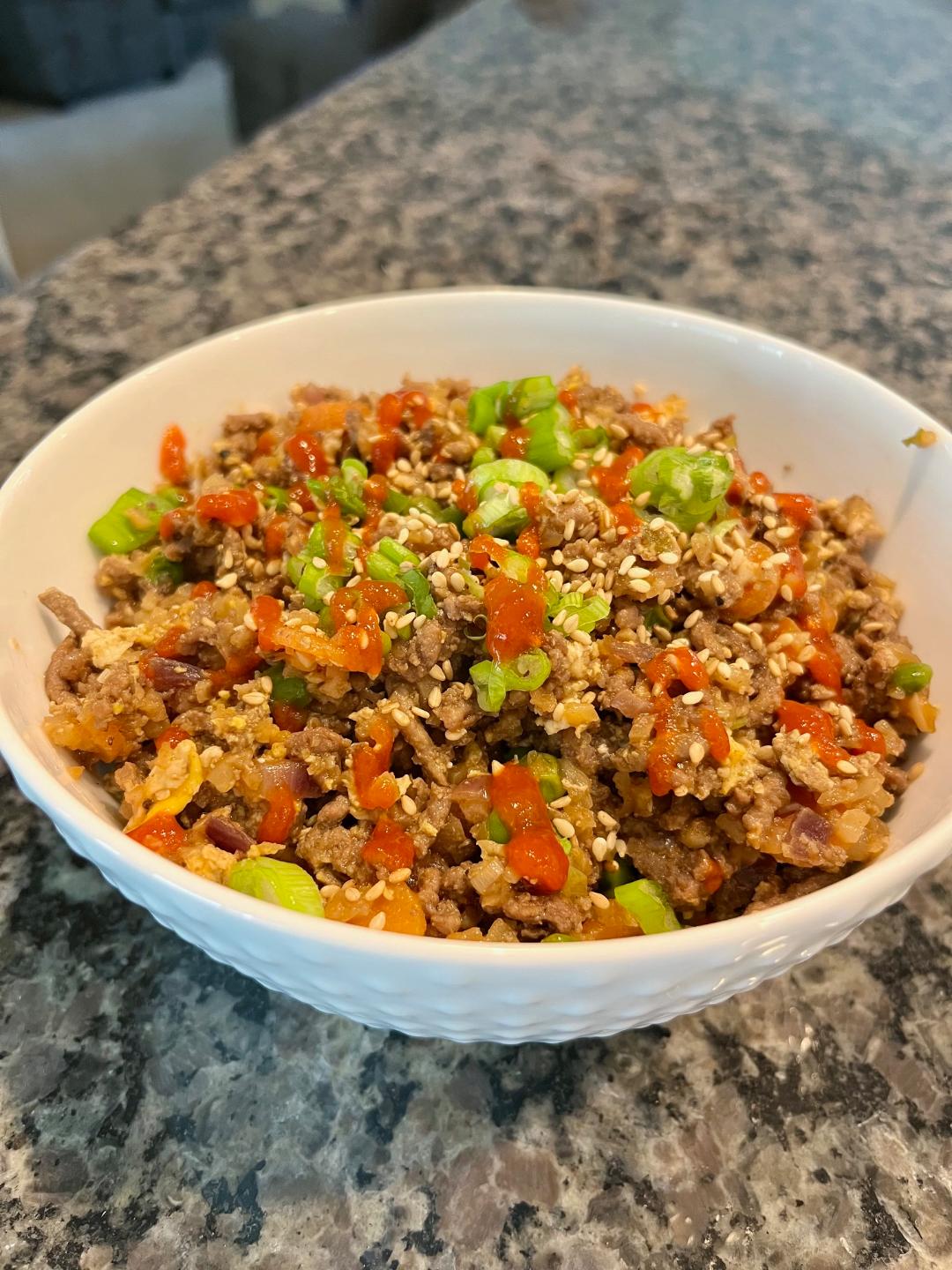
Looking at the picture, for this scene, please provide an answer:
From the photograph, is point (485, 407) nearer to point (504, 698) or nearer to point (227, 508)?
point (227, 508)

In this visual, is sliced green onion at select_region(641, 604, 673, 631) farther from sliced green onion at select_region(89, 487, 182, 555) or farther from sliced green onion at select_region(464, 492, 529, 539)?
sliced green onion at select_region(89, 487, 182, 555)

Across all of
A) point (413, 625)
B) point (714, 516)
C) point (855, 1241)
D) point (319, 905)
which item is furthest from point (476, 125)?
point (855, 1241)

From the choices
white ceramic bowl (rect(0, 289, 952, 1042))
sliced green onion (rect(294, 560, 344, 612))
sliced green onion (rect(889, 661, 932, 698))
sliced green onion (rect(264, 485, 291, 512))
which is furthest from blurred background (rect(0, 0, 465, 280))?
sliced green onion (rect(889, 661, 932, 698))

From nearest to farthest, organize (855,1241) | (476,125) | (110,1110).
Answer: (855,1241)
(110,1110)
(476,125)

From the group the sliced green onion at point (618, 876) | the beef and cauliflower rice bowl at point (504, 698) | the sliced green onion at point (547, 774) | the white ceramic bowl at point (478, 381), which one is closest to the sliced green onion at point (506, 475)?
the beef and cauliflower rice bowl at point (504, 698)

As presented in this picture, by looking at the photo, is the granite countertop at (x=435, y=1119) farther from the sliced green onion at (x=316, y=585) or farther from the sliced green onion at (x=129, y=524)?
the sliced green onion at (x=316, y=585)

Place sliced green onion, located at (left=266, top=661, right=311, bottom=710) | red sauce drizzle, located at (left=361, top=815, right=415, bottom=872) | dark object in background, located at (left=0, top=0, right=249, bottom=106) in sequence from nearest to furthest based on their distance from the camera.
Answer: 1. red sauce drizzle, located at (left=361, top=815, right=415, bottom=872)
2. sliced green onion, located at (left=266, top=661, right=311, bottom=710)
3. dark object in background, located at (left=0, top=0, right=249, bottom=106)

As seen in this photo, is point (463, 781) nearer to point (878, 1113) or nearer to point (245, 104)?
point (878, 1113)
